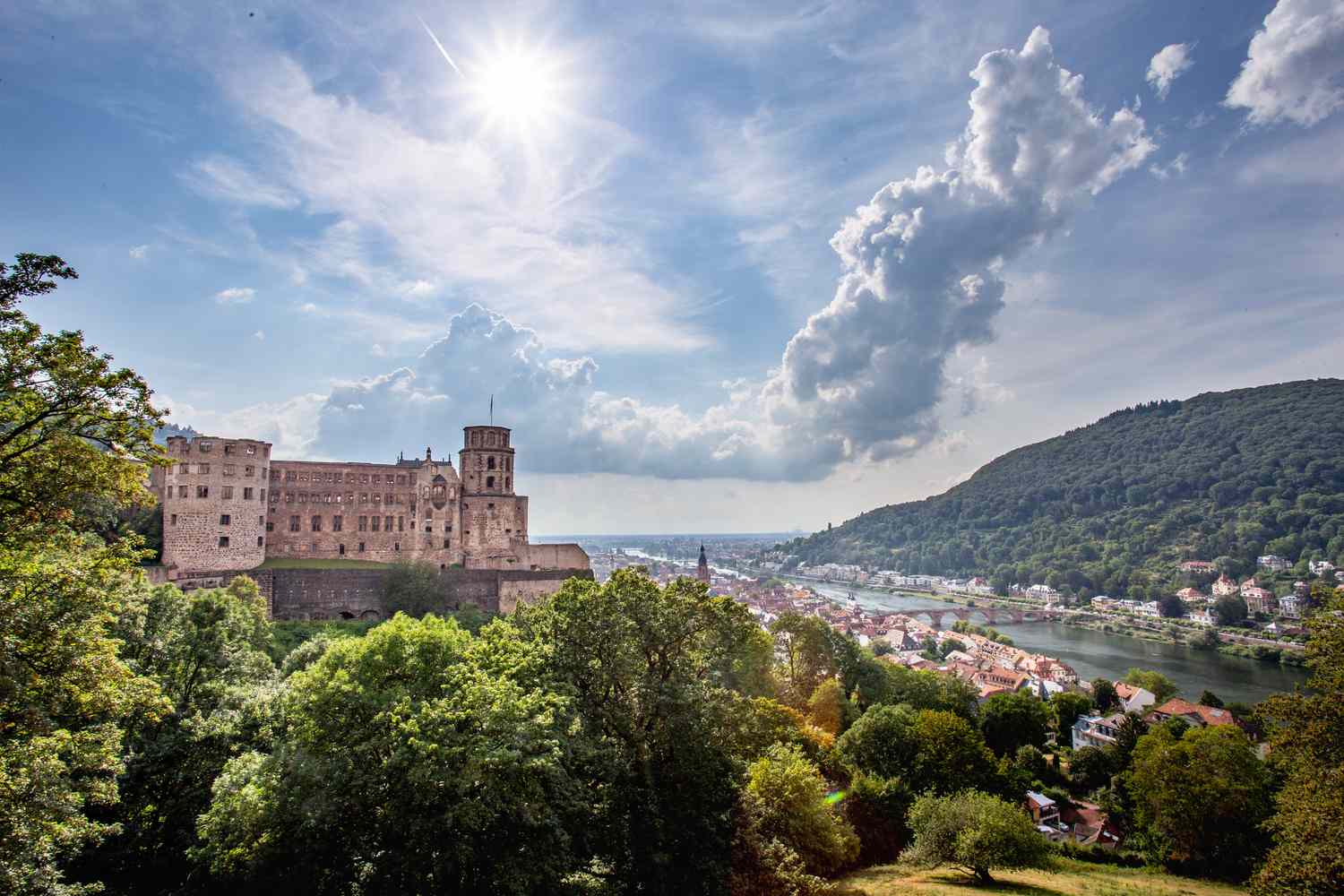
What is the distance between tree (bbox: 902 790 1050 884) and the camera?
1034 inches

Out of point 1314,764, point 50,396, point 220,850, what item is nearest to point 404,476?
point 220,850

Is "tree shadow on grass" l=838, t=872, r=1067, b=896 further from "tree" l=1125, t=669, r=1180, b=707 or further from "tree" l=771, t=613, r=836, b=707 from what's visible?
"tree" l=1125, t=669, r=1180, b=707

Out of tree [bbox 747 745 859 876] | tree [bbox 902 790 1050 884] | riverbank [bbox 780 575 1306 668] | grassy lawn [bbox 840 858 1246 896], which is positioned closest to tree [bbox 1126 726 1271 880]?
grassy lawn [bbox 840 858 1246 896]

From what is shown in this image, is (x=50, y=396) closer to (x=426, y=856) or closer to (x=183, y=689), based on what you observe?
(x=426, y=856)

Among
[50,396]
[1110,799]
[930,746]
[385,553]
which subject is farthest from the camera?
[385,553]

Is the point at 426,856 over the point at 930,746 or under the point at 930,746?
over

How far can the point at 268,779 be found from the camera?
1562 cm

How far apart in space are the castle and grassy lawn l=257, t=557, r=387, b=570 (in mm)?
471

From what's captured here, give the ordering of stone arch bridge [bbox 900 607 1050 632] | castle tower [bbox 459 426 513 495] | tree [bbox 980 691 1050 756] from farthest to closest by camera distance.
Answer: stone arch bridge [bbox 900 607 1050 632] → castle tower [bbox 459 426 513 495] → tree [bbox 980 691 1050 756]

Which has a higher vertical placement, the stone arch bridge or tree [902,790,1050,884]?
tree [902,790,1050,884]

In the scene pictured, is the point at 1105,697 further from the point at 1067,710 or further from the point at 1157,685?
the point at 1067,710

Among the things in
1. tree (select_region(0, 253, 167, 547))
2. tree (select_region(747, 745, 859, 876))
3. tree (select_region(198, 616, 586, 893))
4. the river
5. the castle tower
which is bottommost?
the river

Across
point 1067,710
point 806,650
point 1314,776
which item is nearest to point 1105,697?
point 1067,710

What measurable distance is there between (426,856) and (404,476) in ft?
135
